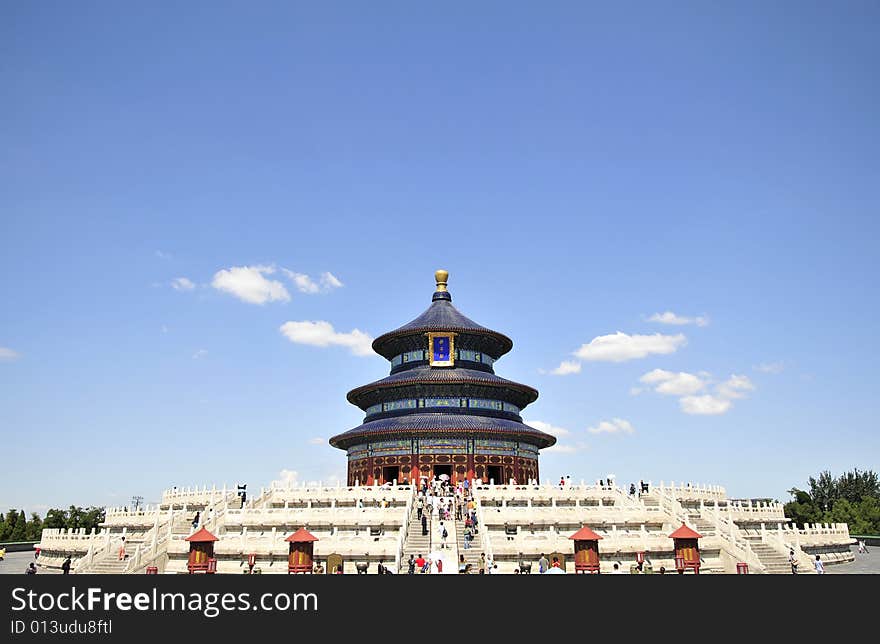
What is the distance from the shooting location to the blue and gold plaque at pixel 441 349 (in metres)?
66.8

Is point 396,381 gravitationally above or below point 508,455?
above

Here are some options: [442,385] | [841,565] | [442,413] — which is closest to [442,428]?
[442,413]

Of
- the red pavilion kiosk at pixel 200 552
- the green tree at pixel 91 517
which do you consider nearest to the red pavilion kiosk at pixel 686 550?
the red pavilion kiosk at pixel 200 552

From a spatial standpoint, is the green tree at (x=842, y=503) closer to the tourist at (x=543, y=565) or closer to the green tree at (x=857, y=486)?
the green tree at (x=857, y=486)

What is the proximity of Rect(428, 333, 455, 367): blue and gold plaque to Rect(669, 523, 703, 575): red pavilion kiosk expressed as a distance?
35365 millimetres

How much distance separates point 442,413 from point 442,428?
3.58 m

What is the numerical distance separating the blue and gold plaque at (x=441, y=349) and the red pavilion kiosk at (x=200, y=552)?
3514 cm

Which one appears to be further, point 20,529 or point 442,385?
point 20,529

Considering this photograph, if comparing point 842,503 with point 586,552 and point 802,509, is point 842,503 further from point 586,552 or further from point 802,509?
point 586,552

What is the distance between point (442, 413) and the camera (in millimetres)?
63750
